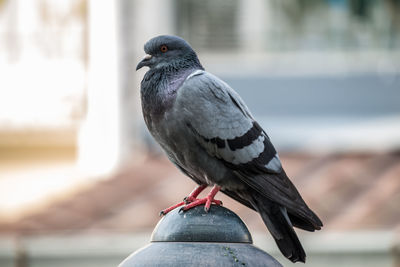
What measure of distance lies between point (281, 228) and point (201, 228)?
0.41m

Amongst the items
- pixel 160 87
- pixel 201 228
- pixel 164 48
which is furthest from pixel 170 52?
pixel 201 228

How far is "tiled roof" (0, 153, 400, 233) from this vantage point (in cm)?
956

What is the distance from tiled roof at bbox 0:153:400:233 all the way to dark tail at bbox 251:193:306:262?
5.47 m

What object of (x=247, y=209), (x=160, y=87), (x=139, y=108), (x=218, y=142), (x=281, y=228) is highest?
(x=160, y=87)

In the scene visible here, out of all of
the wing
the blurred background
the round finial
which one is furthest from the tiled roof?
the round finial

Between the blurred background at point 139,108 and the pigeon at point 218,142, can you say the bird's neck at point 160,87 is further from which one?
the blurred background at point 139,108

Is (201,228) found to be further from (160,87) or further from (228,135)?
(160,87)

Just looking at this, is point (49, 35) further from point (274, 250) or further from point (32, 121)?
point (274, 250)

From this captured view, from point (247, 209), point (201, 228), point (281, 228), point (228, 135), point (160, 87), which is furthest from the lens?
point (247, 209)

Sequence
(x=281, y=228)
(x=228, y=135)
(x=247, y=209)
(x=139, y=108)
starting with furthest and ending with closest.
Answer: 1. (x=139, y=108)
2. (x=247, y=209)
3. (x=228, y=135)
4. (x=281, y=228)

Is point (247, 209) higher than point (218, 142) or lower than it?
lower

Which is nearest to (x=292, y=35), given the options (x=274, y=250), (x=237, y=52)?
(x=237, y=52)

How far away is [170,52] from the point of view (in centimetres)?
411

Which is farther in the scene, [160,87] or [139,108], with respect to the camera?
[139,108]
